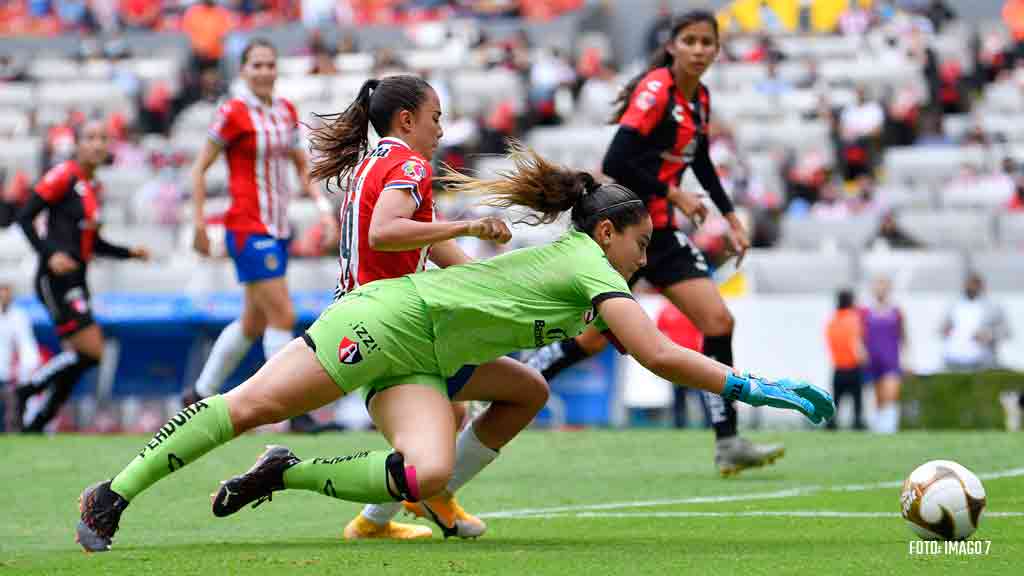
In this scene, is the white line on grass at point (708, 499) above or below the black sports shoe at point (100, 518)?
below

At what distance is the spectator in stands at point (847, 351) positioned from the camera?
17172 millimetres

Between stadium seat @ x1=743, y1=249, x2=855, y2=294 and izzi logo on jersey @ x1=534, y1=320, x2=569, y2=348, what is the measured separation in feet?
40.7

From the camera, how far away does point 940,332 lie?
17547 millimetres

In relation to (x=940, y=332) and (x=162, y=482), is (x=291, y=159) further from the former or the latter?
(x=940, y=332)

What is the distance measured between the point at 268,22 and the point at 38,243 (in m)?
16.8

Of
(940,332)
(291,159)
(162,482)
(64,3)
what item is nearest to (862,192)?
(940,332)

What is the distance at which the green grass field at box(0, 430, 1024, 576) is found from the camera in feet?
18.4

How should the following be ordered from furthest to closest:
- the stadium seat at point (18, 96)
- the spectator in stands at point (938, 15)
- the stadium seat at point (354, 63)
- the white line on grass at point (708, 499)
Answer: the stadium seat at point (18, 96)
the stadium seat at point (354, 63)
the spectator in stands at point (938, 15)
the white line on grass at point (708, 499)

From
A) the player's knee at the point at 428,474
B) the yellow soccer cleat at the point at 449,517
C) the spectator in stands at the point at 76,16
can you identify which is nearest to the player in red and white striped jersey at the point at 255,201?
the yellow soccer cleat at the point at 449,517

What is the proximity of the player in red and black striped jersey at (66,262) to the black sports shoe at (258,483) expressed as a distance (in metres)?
6.84

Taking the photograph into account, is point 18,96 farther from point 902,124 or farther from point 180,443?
point 180,443

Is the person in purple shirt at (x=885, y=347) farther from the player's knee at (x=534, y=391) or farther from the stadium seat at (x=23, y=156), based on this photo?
the stadium seat at (x=23, y=156)

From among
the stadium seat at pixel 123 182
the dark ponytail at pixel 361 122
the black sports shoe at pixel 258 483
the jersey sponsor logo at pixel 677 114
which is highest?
the dark ponytail at pixel 361 122

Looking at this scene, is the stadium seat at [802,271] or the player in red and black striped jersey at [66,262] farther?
the stadium seat at [802,271]
